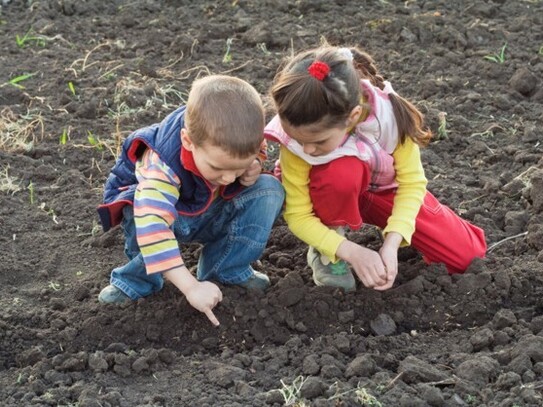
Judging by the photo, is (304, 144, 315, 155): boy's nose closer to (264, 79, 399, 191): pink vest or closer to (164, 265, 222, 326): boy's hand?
(264, 79, 399, 191): pink vest

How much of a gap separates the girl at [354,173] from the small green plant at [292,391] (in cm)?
54

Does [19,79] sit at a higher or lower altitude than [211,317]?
lower

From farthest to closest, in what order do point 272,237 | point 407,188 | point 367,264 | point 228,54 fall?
point 228,54 → point 272,237 → point 407,188 → point 367,264

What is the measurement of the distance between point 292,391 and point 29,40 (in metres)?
3.71

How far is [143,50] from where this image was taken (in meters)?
6.48

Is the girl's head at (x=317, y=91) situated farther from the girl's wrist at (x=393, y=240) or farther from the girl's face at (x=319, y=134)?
the girl's wrist at (x=393, y=240)

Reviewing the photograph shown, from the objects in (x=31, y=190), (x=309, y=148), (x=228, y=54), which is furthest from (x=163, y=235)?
(x=228, y=54)

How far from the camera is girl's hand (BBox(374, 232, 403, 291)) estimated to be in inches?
160

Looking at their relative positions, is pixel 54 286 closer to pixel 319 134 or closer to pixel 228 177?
pixel 228 177

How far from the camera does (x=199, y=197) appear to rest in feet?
13.4

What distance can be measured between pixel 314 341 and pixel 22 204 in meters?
1.71

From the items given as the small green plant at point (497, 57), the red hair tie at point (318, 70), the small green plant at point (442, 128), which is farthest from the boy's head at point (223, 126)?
the small green plant at point (497, 57)

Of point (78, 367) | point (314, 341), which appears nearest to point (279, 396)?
point (314, 341)

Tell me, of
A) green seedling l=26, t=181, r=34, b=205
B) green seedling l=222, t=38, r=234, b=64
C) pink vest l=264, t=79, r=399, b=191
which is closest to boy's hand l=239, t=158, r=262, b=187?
pink vest l=264, t=79, r=399, b=191
